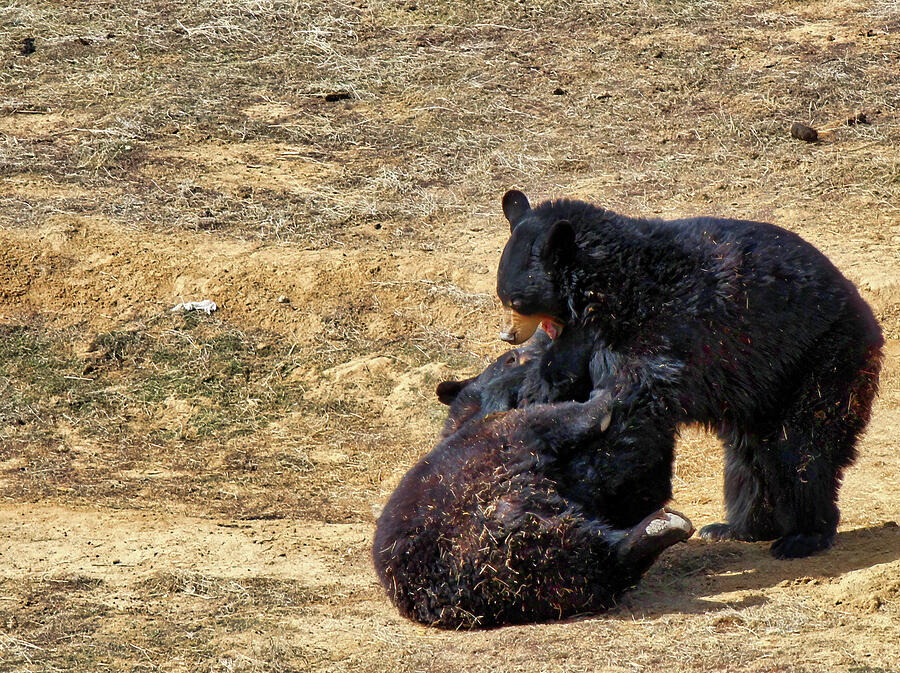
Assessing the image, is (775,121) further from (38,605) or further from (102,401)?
(38,605)

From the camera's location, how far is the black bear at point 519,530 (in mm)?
5305

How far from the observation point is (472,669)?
4.64 m

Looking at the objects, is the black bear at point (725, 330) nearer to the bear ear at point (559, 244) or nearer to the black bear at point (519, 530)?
the bear ear at point (559, 244)

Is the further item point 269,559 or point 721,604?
point 269,559

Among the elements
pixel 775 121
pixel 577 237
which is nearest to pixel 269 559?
pixel 577 237

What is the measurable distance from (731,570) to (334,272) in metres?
5.65

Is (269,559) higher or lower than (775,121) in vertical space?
lower

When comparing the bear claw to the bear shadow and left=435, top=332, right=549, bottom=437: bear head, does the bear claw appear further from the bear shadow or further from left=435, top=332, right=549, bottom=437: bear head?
left=435, top=332, right=549, bottom=437: bear head

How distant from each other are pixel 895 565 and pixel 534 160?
321 inches

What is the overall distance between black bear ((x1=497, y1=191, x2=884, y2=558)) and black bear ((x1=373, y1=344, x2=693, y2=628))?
1.20ft

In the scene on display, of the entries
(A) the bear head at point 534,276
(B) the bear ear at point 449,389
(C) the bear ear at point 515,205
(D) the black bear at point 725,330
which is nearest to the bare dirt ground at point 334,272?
(D) the black bear at point 725,330

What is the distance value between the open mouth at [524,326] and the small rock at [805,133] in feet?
25.4

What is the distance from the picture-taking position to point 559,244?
598cm

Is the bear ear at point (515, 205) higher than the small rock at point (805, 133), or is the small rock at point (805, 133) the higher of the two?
the bear ear at point (515, 205)
